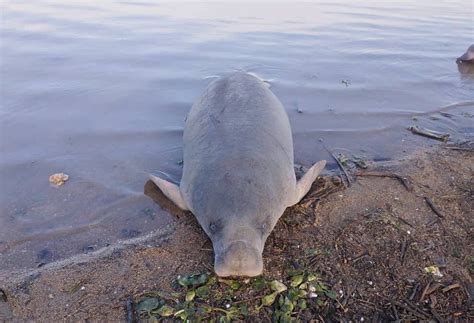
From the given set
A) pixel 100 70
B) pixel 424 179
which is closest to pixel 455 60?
pixel 424 179

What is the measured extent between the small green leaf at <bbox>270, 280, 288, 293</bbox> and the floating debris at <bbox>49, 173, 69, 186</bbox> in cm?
312

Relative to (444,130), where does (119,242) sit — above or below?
below

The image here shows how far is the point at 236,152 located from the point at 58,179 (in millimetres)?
2401

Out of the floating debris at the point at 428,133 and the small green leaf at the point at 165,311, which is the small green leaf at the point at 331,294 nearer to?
the small green leaf at the point at 165,311

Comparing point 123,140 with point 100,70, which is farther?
point 100,70

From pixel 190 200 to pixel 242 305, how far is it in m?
1.43

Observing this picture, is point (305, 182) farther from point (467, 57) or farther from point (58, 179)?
point (467, 57)

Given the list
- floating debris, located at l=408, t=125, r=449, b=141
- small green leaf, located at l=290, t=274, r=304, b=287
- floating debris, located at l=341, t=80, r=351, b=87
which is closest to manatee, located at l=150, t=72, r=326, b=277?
small green leaf, located at l=290, t=274, r=304, b=287

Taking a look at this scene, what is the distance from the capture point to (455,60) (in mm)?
11070

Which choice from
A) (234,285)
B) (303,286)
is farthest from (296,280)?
(234,285)

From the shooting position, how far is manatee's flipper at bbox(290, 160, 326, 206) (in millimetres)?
5125

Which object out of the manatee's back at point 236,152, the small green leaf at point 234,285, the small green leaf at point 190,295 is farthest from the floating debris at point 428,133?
the small green leaf at point 190,295

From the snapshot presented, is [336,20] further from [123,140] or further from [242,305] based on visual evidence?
[242,305]

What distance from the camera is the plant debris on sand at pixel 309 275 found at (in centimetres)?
377
